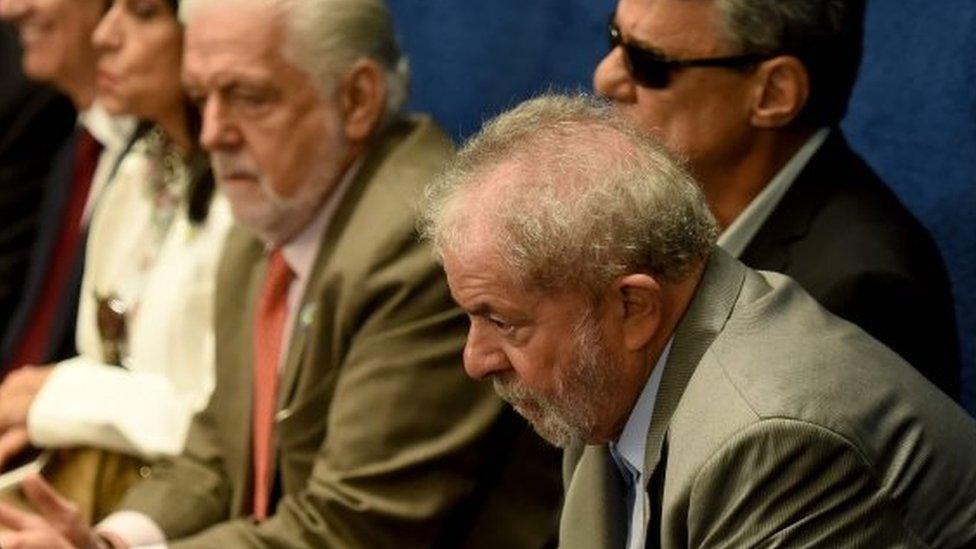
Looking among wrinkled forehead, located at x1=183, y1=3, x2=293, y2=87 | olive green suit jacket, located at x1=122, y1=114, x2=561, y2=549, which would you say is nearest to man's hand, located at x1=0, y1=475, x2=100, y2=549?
olive green suit jacket, located at x1=122, y1=114, x2=561, y2=549

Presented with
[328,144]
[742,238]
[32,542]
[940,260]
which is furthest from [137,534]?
[940,260]

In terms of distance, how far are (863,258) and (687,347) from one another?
2.10 feet

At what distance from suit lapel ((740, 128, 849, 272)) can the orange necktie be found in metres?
0.81

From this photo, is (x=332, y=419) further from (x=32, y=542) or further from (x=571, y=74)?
(x=571, y=74)

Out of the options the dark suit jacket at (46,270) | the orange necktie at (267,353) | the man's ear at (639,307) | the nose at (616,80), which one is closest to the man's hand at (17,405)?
the dark suit jacket at (46,270)

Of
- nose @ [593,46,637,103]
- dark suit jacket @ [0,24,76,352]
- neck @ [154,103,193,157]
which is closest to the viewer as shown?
nose @ [593,46,637,103]

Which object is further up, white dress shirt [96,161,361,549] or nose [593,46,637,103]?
nose [593,46,637,103]

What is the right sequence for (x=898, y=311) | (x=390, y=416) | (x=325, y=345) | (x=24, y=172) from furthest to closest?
(x=24, y=172) → (x=325, y=345) → (x=390, y=416) → (x=898, y=311)

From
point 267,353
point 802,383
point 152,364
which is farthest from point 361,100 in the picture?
point 802,383

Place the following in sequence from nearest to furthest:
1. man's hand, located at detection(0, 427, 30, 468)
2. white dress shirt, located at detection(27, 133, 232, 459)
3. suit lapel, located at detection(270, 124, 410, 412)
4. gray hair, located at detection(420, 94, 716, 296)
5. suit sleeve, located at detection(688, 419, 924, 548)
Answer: suit sleeve, located at detection(688, 419, 924, 548), gray hair, located at detection(420, 94, 716, 296), suit lapel, located at detection(270, 124, 410, 412), white dress shirt, located at detection(27, 133, 232, 459), man's hand, located at detection(0, 427, 30, 468)

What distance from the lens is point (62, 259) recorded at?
4148mm

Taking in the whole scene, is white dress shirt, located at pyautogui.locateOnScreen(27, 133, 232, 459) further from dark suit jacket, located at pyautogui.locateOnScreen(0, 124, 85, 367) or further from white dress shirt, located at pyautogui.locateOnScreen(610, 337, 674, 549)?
white dress shirt, located at pyautogui.locateOnScreen(610, 337, 674, 549)

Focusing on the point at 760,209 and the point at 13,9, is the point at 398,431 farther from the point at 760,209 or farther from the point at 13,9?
the point at 13,9

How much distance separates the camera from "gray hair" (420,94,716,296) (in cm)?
213
